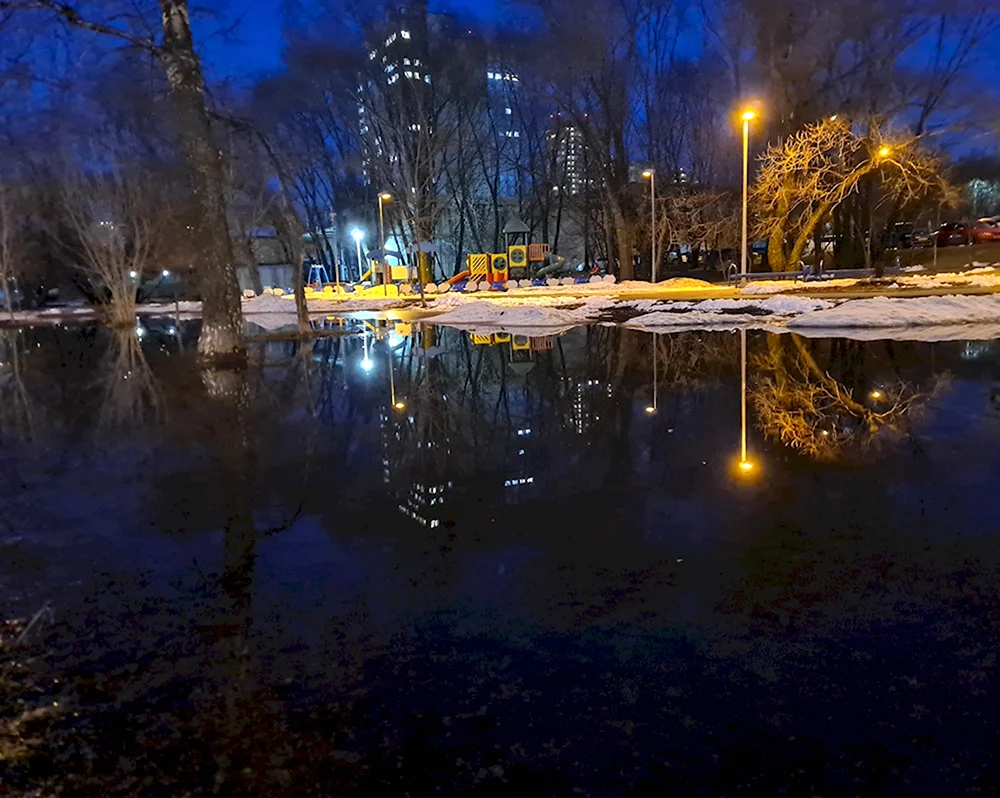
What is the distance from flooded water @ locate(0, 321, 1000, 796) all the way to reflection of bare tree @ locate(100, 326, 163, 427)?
130 cm

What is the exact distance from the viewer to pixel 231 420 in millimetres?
9078

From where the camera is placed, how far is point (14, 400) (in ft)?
37.7

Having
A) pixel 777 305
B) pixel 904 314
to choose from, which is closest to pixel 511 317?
pixel 777 305

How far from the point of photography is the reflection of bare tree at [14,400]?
29.6 ft

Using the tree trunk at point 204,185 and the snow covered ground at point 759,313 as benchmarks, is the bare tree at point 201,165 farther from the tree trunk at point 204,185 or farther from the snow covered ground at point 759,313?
the snow covered ground at point 759,313

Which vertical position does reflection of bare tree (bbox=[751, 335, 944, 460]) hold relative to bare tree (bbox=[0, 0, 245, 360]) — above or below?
below

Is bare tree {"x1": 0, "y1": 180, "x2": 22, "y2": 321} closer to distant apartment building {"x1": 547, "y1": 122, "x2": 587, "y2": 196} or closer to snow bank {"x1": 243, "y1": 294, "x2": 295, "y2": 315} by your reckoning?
snow bank {"x1": 243, "y1": 294, "x2": 295, "y2": 315}

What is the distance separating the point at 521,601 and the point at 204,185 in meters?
14.4

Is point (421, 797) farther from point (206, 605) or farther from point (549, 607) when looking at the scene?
point (206, 605)

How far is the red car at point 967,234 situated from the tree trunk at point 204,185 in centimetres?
4459

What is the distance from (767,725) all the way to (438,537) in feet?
8.15

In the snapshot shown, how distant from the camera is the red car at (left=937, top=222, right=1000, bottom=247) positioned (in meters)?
43.1

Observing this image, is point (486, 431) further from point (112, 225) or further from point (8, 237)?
point (8, 237)

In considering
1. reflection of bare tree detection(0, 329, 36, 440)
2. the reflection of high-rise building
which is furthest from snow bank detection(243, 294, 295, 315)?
the reflection of high-rise building
